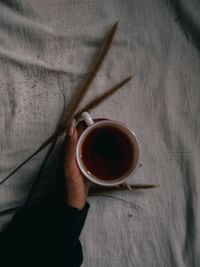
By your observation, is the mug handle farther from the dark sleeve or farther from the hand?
the dark sleeve

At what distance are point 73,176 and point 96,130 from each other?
9 centimetres

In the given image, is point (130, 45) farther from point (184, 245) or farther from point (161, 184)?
point (184, 245)

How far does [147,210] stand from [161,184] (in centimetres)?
5

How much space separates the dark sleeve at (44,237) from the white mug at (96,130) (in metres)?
0.07

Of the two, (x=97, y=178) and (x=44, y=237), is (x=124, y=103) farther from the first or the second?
(x=44, y=237)

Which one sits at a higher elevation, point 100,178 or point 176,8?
point 176,8

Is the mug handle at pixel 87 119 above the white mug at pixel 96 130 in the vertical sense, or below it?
above

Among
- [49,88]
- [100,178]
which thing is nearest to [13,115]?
[49,88]

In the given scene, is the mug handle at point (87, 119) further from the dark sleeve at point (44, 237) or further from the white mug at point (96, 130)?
the dark sleeve at point (44, 237)

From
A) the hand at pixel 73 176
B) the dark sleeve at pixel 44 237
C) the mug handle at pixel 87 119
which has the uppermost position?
the mug handle at pixel 87 119

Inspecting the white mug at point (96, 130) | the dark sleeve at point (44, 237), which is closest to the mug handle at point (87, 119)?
the white mug at point (96, 130)

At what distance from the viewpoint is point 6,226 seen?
2.43ft

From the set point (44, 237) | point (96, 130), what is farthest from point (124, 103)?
point (44, 237)

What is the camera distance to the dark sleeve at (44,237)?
71 centimetres
